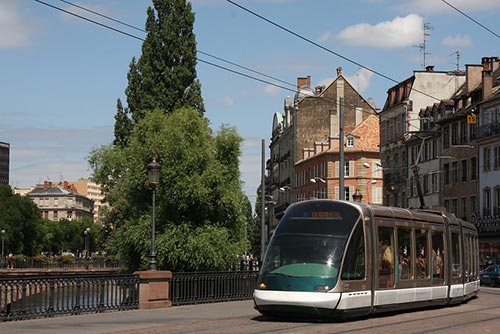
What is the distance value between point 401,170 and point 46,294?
59017mm

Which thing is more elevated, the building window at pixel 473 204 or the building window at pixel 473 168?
the building window at pixel 473 168

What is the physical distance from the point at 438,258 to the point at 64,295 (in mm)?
10216

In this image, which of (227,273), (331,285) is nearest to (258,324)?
(331,285)

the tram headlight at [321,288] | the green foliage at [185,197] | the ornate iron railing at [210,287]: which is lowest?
the ornate iron railing at [210,287]

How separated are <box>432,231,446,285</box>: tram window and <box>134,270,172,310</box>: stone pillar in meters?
7.25

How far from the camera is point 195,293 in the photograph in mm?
27750

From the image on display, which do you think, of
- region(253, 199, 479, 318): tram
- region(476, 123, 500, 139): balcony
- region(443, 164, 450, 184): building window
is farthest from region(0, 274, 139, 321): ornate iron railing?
A: region(443, 164, 450, 184): building window

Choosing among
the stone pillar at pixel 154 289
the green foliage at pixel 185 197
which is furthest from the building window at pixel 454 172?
the stone pillar at pixel 154 289

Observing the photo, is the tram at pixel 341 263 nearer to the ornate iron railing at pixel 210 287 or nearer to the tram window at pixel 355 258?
the tram window at pixel 355 258

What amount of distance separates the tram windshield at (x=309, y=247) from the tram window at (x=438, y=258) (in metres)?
5.34

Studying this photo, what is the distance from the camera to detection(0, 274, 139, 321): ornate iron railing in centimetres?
2083

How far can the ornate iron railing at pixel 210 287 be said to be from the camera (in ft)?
87.9

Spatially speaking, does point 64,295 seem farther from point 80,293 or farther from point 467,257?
point 467,257

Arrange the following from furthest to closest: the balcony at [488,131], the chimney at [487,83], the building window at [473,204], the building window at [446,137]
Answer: the building window at [446,137] < the building window at [473,204] < the chimney at [487,83] < the balcony at [488,131]
